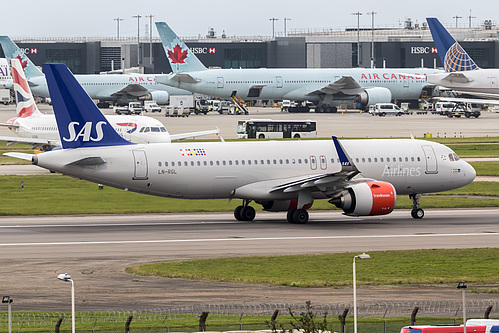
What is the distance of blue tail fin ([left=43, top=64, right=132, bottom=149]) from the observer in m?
43.4

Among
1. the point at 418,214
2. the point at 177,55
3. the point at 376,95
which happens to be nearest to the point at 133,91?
the point at 177,55

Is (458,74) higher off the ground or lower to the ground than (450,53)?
lower

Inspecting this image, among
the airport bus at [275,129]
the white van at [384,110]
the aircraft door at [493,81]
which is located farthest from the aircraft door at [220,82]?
the aircraft door at [493,81]

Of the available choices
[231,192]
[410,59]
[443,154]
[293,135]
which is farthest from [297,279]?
[410,59]

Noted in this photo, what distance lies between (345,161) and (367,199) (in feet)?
6.70

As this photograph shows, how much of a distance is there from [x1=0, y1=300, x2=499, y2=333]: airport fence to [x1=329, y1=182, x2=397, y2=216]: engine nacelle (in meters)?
15.2

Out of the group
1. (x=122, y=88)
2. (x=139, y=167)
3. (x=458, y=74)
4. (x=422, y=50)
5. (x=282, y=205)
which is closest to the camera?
(x=139, y=167)

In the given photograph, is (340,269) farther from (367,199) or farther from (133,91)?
(133,91)

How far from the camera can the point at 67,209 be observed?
51.9 metres

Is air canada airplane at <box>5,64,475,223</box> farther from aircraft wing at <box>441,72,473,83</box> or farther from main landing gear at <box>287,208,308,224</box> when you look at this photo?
aircraft wing at <box>441,72,473,83</box>

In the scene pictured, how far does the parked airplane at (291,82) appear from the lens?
138 meters

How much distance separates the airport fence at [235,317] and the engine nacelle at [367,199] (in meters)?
15.2

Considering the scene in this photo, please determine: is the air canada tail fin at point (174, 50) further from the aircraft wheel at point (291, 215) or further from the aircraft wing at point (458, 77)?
the aircraft wheel at point (291, 215)

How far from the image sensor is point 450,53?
371 ft
